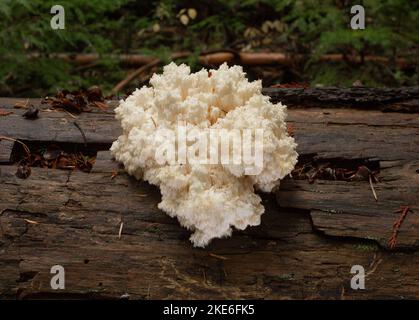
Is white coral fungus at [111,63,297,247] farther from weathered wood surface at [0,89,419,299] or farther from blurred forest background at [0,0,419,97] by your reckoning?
blurred forest background at [0,0,419,97]

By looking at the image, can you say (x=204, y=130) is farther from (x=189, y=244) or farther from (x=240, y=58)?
(x=240, y=58)

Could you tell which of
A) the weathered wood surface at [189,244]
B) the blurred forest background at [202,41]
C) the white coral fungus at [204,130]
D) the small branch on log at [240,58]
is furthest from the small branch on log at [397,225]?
the small branch on log at [240,58]

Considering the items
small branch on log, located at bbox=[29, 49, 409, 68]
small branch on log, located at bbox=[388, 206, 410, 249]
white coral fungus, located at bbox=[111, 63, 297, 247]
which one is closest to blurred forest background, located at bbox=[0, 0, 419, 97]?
small branch on log, located at bbox=[29, 49, 409, 68]

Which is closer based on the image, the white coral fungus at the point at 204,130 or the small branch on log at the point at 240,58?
the white coral fungus at the point at 204,130

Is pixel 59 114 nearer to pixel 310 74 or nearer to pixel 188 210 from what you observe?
pixel 188 210

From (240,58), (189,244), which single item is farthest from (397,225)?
(240,58)

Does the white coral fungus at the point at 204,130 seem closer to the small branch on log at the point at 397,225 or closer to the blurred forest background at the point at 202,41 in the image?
the small branch on log at the point at 397,225
